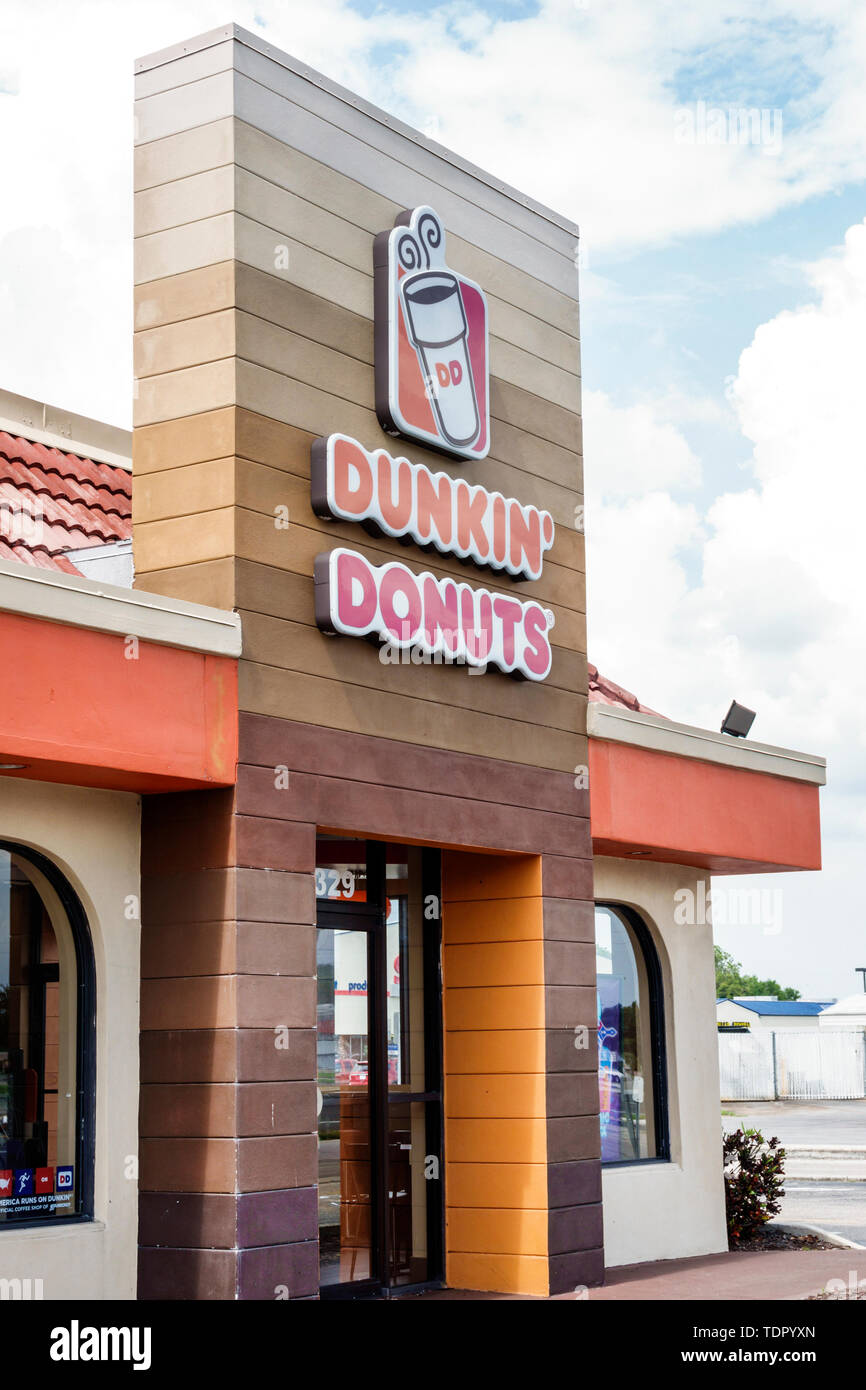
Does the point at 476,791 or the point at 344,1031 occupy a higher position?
the point at 476,791

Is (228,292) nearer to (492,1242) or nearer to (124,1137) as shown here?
(124,1137)

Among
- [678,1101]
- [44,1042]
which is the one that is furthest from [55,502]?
[678,1101]

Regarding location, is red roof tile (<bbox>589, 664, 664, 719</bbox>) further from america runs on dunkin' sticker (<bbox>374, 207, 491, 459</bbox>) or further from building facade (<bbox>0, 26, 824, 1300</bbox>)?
america runs on dunkin' sticker (<bbox>374, 207, 491, 459</bbox>)

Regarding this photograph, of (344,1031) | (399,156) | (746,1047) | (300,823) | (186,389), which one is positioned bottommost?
(746,1047)

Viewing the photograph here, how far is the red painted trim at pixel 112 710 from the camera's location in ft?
28.4

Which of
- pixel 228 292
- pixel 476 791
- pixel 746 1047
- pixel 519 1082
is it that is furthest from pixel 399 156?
pixel 746 1047

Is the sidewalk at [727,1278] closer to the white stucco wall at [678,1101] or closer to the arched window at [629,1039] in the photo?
the white stucco wall at [678,1101]

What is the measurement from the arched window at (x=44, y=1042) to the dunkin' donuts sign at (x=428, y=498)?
96.3 inches

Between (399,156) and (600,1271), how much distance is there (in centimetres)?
825

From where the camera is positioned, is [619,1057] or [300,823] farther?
[619,1057]

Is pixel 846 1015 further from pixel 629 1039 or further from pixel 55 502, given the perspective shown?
pixel 55 502

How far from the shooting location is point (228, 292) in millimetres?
10180
